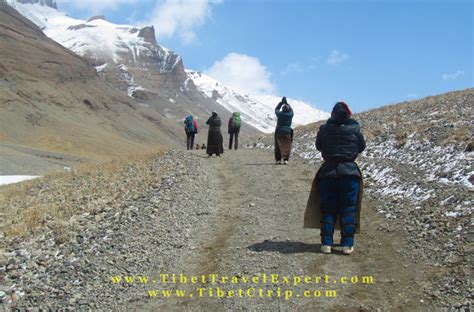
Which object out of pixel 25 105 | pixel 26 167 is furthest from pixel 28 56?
pixel 26 167

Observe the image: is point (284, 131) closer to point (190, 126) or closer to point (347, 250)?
point (190, 126)

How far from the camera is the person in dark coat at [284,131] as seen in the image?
62.5ft

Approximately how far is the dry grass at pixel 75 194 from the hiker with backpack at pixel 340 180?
5.35 meters

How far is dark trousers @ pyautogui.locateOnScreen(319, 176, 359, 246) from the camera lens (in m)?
8.44

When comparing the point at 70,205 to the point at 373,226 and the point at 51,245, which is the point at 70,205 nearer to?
the point at 51,245

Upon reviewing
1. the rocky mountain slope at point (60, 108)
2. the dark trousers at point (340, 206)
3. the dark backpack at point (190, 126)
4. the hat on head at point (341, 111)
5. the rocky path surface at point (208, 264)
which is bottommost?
the rocky path surface at point (208, 264)

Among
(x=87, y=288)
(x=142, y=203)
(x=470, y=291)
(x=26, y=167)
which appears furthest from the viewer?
(x=26, y=167)

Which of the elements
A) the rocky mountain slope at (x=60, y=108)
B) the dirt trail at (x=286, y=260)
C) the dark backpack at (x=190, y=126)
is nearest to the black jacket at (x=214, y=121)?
the dark backpack at (x=190, y=126)

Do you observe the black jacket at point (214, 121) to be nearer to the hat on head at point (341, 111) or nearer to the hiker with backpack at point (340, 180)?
the hiker with backpack at point (340, 180)

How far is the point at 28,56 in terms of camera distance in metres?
157

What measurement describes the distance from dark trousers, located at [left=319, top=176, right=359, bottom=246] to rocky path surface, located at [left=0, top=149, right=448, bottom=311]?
1.17 ft

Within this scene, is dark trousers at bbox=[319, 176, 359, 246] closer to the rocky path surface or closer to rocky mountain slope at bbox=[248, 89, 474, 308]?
the rocky path surface

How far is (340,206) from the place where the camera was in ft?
28.1

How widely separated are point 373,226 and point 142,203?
5.45 m
